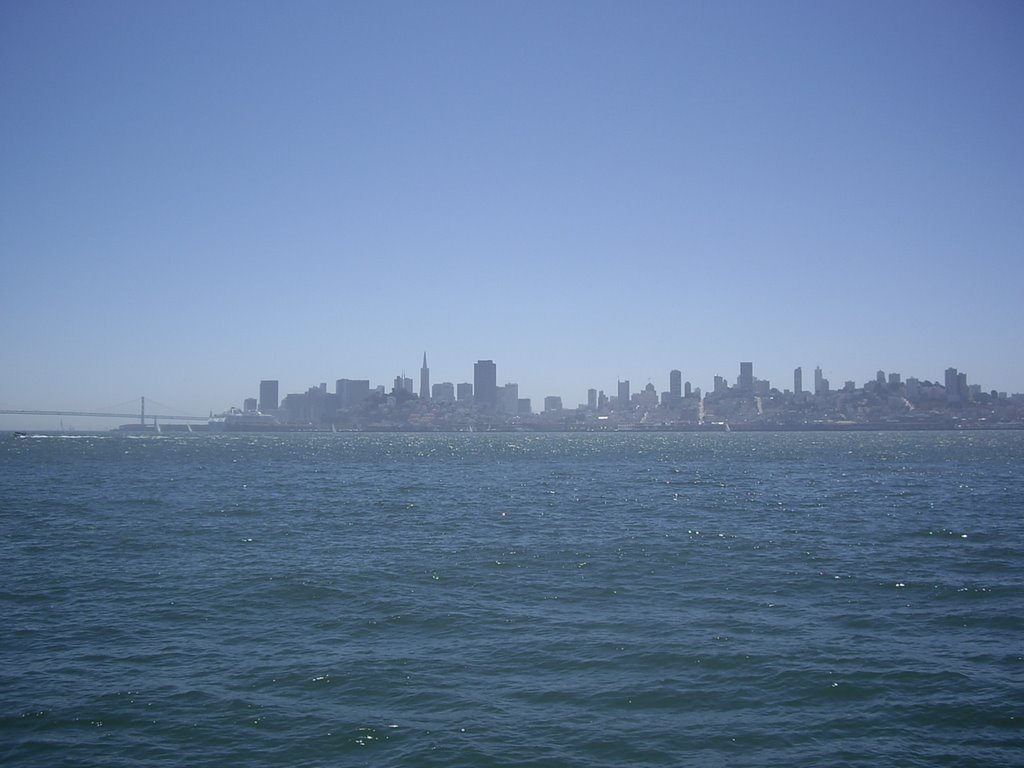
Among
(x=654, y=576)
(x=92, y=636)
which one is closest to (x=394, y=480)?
(x=654, y=576)

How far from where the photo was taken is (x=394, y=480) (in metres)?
75.6

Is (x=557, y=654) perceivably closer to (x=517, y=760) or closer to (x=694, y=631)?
(x=694, y=631)

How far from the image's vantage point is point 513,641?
64.2ft

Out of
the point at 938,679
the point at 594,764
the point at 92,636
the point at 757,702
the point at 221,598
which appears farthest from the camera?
the point at 221,598

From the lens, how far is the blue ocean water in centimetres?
1402

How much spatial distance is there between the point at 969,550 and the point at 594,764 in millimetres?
25581

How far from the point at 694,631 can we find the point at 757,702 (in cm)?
468

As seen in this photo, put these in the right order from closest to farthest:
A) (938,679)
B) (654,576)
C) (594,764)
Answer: (594,764), (938,679), (654,576)

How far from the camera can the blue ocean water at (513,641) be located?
14023 millimetres

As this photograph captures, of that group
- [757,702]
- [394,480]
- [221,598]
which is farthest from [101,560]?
[394,480]

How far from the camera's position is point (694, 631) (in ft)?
66.7

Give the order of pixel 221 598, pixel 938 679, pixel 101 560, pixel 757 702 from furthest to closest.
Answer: pixel 101 560, pixel 221 598, pixel 938 679, pixel 757 702

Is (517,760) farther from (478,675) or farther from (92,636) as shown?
(92,636)

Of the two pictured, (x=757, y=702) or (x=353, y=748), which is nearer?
(x=353, y=748)
